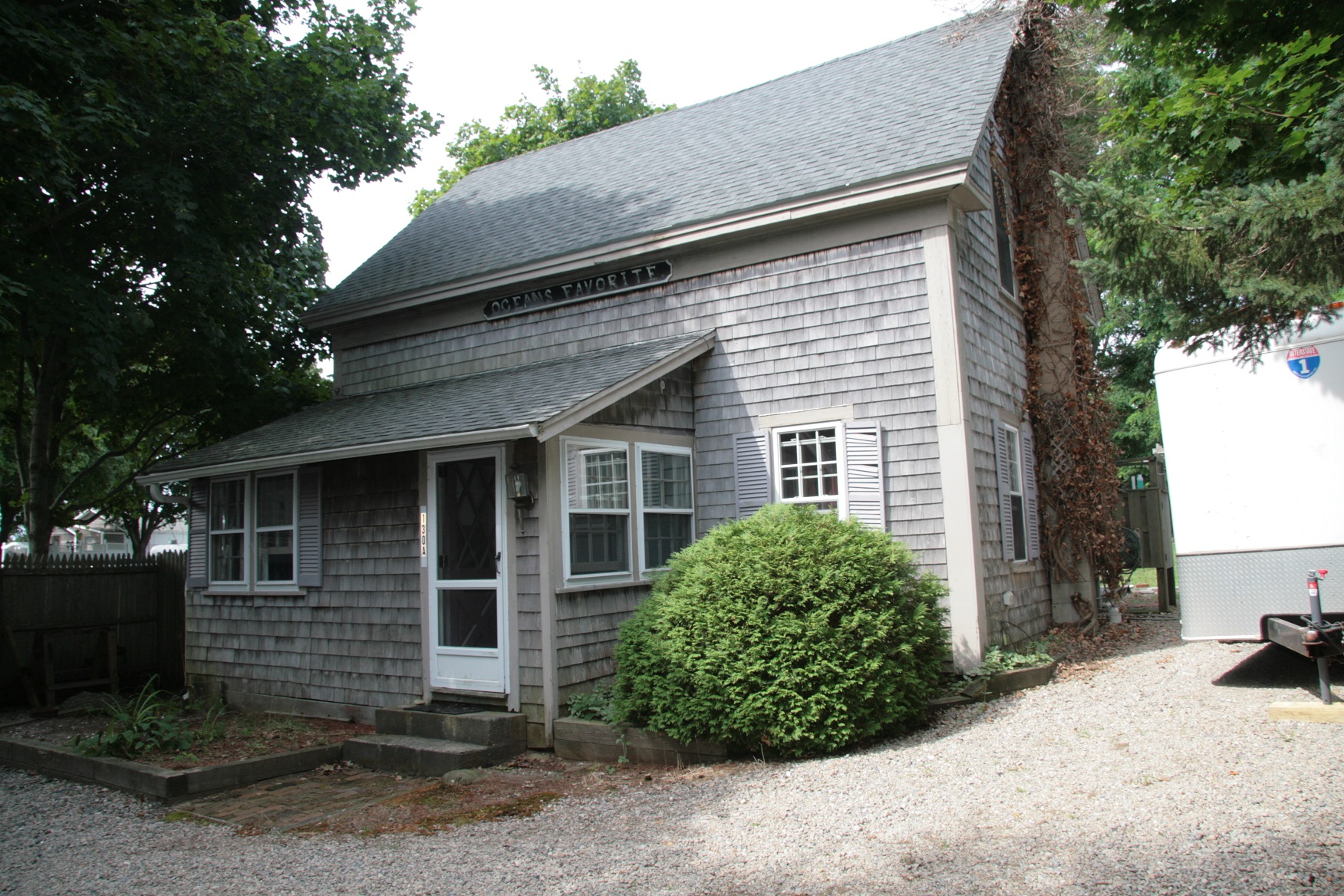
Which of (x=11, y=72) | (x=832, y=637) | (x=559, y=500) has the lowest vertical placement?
(x=832, y=637)

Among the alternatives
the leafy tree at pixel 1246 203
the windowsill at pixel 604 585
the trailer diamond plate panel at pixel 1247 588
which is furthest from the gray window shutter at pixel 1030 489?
the windowsill at pixel 604 585

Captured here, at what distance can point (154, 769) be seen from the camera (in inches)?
268

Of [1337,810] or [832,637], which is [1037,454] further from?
[1337,810]

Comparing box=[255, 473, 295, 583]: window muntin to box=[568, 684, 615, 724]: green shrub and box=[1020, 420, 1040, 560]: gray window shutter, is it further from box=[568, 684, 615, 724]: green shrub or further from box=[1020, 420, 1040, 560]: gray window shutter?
box=[1020, 420, 1040, 560]: gray window shutter

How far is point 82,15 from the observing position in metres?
10.8

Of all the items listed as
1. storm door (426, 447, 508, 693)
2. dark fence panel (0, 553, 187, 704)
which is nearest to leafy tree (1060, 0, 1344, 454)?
storm door (426, 447, 508, 693)

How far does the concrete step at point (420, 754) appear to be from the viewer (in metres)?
7.10

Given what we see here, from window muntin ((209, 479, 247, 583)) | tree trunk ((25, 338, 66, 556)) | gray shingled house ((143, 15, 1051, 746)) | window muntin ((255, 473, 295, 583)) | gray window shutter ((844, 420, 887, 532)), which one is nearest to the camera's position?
gray shingled house ((143, 15, 1051, 746))

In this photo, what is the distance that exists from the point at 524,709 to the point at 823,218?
5.34 m

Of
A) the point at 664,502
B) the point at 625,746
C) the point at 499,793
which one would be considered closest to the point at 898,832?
the point at 625,746

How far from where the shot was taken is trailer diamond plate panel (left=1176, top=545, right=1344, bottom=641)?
22.5 feet

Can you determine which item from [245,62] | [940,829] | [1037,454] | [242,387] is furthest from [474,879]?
[242,387]

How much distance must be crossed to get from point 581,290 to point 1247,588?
23.2ft

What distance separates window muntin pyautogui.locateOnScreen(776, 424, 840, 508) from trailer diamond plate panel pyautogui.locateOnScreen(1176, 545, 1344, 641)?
2990 mm
